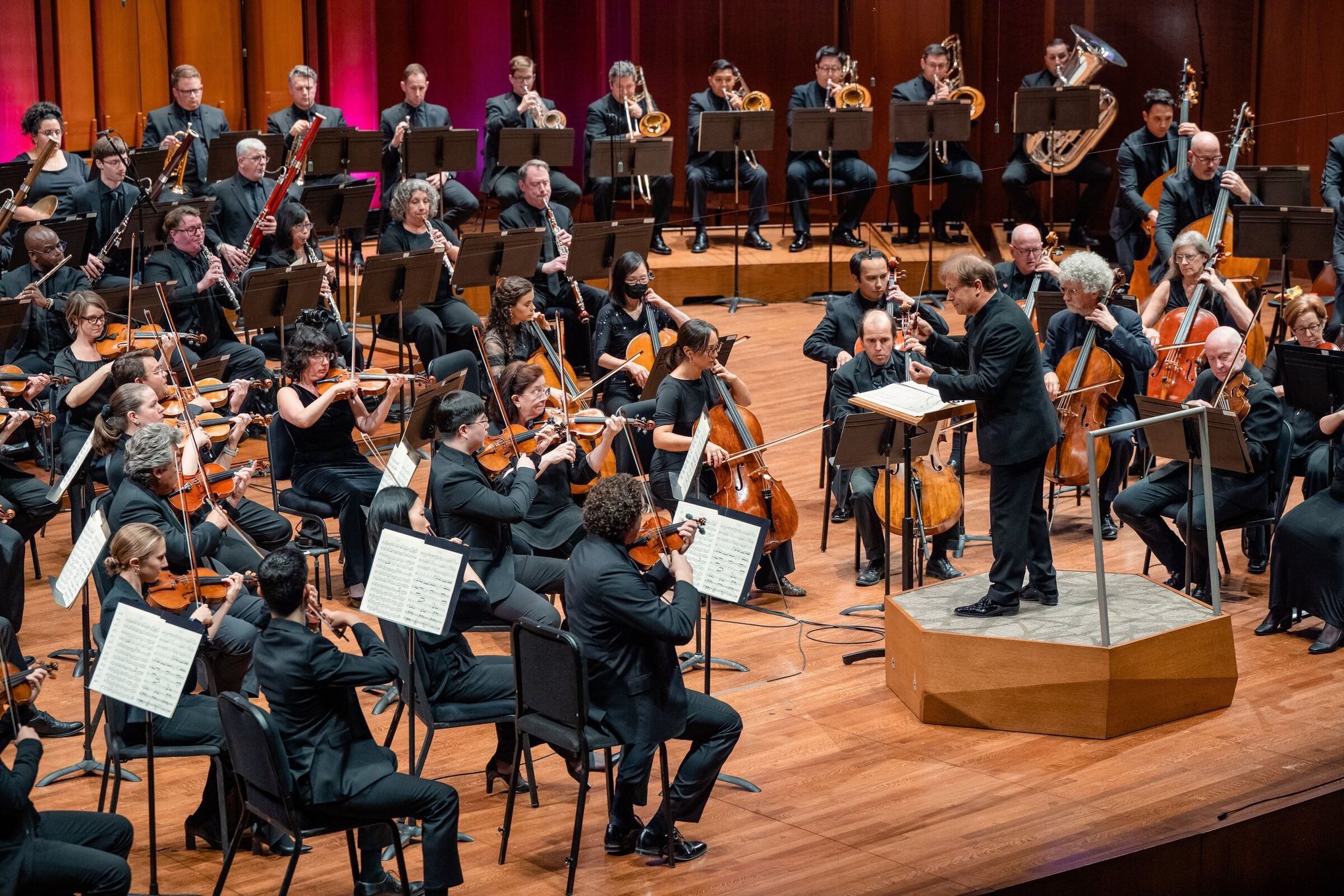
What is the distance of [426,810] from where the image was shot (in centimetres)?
403

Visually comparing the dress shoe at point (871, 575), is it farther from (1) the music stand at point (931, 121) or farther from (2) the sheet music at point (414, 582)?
(1) the music stand at point (931, 121)

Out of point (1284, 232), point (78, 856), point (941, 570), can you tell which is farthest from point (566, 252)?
point (78, 856)

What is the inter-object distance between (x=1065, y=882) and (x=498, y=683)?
5.66ft

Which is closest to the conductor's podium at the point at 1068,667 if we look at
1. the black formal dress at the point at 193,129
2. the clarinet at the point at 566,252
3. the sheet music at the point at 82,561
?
the sheet music at the point at 82,561

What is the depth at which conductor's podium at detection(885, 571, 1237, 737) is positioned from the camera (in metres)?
5.16

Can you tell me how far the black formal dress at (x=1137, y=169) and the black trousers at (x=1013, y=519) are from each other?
4492 mm

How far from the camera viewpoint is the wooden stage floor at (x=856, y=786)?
4375 mm

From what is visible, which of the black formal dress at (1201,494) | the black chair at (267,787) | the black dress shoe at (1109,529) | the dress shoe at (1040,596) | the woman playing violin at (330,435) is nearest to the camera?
the black chair at (267,787)

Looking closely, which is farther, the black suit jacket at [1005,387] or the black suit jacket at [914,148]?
the black suit jacket at [914,148]

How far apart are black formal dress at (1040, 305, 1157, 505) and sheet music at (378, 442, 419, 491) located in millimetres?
2880

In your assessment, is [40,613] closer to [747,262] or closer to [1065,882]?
[1065,882]

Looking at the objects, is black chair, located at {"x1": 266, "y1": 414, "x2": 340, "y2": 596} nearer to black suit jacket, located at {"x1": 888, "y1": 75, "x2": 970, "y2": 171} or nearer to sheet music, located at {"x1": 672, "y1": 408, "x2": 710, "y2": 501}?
sheet music, located at {"x1": 672, "y1": 408, "x2": 710, "y2": 501}

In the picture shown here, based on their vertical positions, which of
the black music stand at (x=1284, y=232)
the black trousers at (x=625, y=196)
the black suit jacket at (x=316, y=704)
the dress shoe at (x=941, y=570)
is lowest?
the dress shoe at (x=941, y=570)

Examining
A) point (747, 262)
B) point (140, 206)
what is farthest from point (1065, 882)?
point (747, 262)
